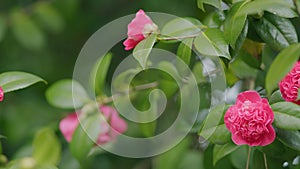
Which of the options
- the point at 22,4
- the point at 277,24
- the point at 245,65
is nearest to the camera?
the point at 277,24

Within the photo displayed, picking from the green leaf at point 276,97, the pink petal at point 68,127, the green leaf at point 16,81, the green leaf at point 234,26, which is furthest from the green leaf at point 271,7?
the pink petal at point 68,127

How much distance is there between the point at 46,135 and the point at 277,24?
→ 59 cm

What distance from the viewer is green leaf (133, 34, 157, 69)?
93 centimetres

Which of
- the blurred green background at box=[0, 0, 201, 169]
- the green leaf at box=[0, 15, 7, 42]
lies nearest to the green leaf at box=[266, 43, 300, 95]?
the blurred green background at box=[0, 0, 201, 169]

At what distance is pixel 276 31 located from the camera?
102 cm

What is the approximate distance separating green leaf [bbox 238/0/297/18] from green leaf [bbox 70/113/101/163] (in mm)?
479

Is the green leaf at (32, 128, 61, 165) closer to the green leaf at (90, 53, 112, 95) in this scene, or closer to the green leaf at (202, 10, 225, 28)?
the green leaf at (90, 53, 112, 95)

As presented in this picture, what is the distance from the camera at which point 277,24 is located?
103cm

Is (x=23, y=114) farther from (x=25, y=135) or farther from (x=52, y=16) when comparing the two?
(x=52, y=16)

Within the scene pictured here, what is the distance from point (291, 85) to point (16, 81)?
45cm

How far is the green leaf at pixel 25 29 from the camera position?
1963 millimetres

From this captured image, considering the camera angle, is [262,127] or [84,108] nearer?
[262,127]

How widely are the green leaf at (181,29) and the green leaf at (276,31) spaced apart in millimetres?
108

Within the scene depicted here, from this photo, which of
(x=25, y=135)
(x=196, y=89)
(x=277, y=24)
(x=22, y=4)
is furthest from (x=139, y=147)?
(x=22, y=4)
